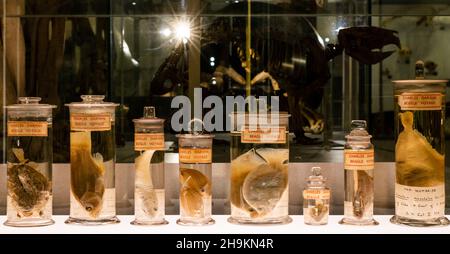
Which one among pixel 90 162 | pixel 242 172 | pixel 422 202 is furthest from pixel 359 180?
pixel 90 162

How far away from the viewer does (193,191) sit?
1.46 meters

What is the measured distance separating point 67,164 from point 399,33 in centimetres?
95

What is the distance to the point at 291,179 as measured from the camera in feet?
5.57

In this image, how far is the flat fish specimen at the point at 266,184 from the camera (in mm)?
1447

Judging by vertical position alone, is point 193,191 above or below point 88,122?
below

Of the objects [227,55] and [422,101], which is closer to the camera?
[422,101]

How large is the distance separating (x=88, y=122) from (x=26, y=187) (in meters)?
0.21

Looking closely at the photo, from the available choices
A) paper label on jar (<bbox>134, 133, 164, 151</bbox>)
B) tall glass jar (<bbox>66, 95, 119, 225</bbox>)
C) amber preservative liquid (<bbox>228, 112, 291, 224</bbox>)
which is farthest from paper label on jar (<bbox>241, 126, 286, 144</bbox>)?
tall glass jar (<bbox>66, 95, 119, 225</bbox>)

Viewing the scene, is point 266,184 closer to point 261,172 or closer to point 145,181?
point 261,172

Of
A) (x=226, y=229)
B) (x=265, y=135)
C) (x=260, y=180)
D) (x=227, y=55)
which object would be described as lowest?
(x=226, y=229)

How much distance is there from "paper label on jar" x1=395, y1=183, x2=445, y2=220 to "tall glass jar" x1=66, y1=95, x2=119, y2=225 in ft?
2.15

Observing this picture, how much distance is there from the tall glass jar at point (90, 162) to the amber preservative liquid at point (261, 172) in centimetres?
30

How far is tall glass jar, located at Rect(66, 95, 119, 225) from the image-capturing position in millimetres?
1445

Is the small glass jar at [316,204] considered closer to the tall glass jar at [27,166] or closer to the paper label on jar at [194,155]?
the paper label on jar at [194,155]
